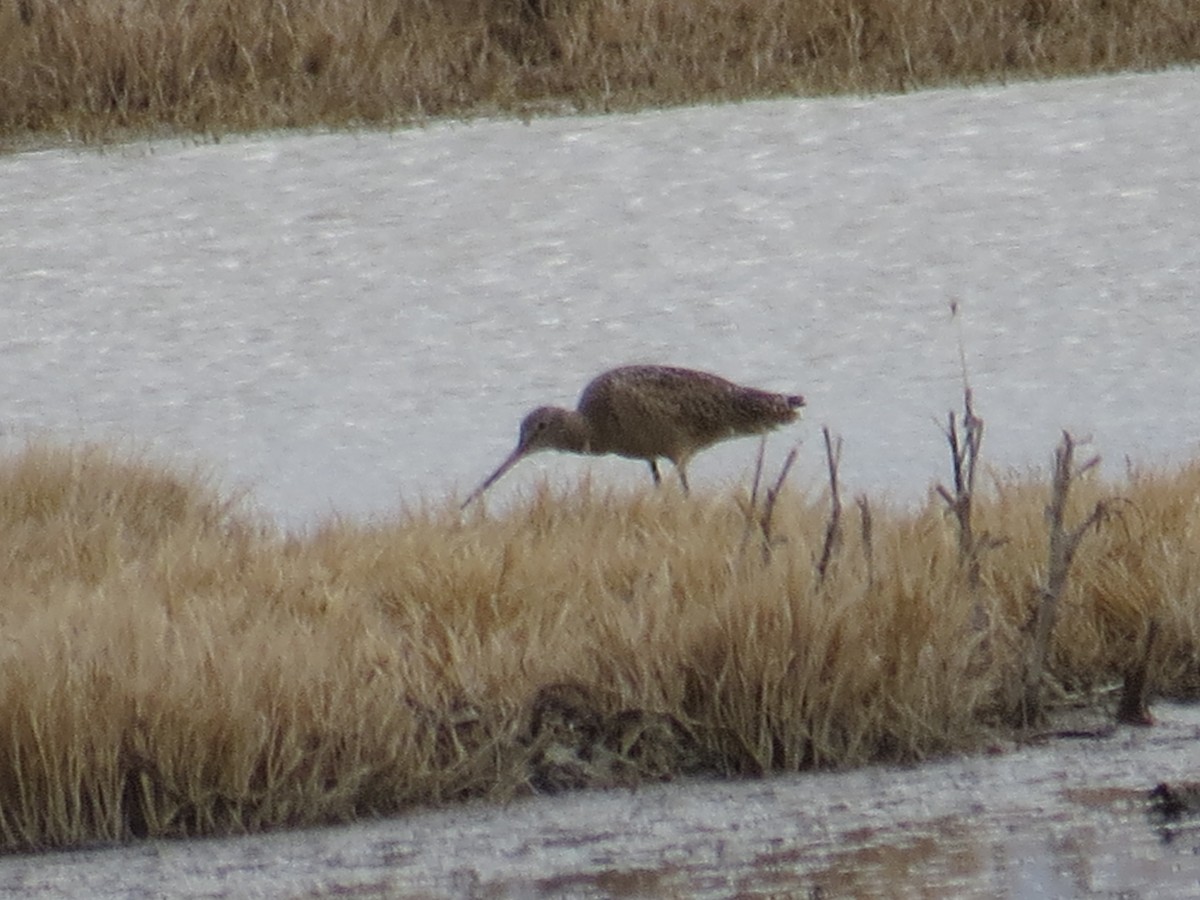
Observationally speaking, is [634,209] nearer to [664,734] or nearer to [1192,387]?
[1192,387]

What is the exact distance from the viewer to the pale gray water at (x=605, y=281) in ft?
20.2

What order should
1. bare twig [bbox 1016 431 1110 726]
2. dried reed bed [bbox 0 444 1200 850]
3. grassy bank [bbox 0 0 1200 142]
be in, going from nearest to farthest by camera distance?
1. dried reed bed [bbox 0 444 1200 850]
2. bare twig [bbox 1016 431 1110 726]
3. grassy bank [bbox 0 0 1200 142]

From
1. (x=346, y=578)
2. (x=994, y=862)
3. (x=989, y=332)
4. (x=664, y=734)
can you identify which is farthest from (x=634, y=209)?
(x=994, y=862)

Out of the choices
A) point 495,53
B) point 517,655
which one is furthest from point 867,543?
point 495,53

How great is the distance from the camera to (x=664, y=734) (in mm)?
4129

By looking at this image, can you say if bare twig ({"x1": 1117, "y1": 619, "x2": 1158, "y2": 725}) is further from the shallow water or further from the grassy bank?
the grassy bank

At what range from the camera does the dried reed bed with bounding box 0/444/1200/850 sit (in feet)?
12.6

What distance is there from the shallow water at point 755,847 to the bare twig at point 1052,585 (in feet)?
0.49

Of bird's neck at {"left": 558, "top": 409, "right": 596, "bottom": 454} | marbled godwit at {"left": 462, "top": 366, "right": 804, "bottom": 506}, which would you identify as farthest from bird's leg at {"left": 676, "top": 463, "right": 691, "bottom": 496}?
bird's neck at {"left": 558, "top": 409, "right": 596, "bottom": 454}

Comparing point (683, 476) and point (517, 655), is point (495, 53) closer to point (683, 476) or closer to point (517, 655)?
point (683, 476)

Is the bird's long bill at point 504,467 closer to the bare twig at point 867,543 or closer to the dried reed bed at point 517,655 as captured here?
the dried reed bed at point 517,655

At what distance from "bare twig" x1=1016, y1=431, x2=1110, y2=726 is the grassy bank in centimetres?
430

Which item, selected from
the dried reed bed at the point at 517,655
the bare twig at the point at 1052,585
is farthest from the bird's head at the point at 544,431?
the bare twig at the point at 1052,585

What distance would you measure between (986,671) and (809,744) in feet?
1.20
